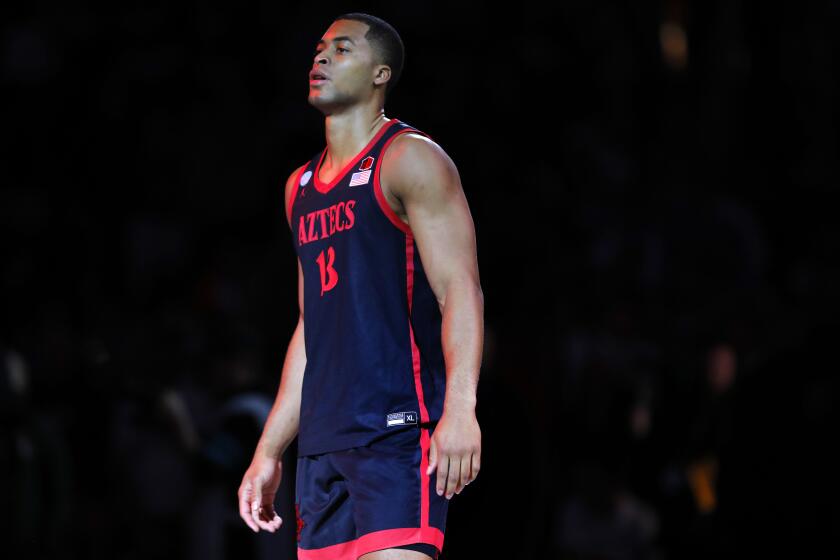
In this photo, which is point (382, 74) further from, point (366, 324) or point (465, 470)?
point (465, 470)

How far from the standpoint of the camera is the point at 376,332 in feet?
10.0

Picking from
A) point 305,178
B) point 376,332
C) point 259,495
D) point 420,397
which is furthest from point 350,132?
point 259,495

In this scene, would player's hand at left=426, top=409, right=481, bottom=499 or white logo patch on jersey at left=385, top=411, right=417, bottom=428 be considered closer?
player's hand at left=426, top=409, right=481, bottom=499

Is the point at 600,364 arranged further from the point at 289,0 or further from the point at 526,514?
the point at 289,0

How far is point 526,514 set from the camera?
6379 mm

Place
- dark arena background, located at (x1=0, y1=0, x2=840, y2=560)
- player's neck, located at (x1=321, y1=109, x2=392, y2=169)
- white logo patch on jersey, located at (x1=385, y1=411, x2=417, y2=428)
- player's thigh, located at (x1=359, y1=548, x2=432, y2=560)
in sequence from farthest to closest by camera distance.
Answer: dark arena background, located at (x1=0, y1=0, x2=840, y2=560), player's neck, located at (x1=321, y1=109, x2=392, y2=169), white logo patch on jersey, located at (x1=385, y1=411, x2=417, y2=428), player's thigh, located at (x1=359, y1=548, x2=432, y2=560)

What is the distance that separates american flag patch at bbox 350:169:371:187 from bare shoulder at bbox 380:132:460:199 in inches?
1.9

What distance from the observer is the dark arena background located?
6.72m

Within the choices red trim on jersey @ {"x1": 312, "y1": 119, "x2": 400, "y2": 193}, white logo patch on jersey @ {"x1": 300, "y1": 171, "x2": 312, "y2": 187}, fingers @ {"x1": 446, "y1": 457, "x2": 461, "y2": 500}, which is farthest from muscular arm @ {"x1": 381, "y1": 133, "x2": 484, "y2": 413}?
white logo patch on jersey @ {"x1": 300, "y1": 171, "x2": 312, "y2": 187}

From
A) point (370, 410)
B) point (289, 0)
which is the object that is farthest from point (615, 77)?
point (370, 410)

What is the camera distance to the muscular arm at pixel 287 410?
3.32m

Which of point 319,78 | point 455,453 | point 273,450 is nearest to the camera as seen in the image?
point 455,453

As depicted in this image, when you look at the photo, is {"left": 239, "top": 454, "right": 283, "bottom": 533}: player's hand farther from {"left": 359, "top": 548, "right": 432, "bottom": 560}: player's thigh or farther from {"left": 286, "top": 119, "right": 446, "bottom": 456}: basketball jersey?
{"left": 359, "top": 548, "right": 432, "bottom": 560}: player's thigh

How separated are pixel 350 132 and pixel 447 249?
1.63ft
